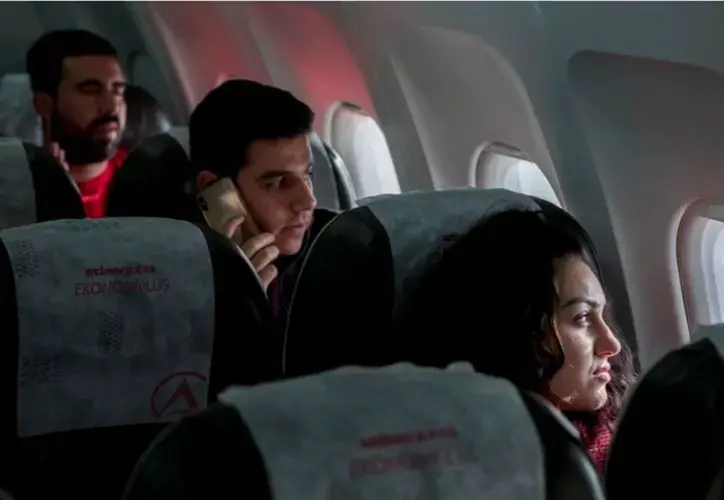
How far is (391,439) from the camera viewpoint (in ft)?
2.89

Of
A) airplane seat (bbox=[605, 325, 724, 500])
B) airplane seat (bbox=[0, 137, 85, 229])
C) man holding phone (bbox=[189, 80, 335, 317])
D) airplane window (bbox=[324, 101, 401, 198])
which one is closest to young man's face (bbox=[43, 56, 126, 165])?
airplane window (bbox=[324, 101, 401, 198])

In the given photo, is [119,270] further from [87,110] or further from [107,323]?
[87,110]

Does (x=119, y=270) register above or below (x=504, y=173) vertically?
above

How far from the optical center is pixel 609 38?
6.96 feet

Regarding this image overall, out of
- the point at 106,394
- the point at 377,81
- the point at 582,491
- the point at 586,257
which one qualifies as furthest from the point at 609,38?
the point at 377,81

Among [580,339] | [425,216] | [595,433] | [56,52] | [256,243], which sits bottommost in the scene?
[595,433]

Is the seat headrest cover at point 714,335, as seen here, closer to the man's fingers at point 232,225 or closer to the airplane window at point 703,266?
the airplane window at point 703,266

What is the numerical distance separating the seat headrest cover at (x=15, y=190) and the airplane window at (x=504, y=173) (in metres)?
1.45

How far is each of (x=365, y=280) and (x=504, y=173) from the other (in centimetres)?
163

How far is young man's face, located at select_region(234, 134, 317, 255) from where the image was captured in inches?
102

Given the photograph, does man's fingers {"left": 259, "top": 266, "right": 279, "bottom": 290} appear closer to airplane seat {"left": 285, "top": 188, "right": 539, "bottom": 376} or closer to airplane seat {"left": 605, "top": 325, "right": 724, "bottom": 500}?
airplane seat {"left": 285, "top": 188, "right": 539, "bottom": 376}

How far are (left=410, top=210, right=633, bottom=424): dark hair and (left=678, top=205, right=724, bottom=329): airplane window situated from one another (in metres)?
0.82

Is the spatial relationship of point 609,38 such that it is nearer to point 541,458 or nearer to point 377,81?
point 541,458

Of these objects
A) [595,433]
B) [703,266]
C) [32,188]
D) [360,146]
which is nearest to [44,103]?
[360,146]
